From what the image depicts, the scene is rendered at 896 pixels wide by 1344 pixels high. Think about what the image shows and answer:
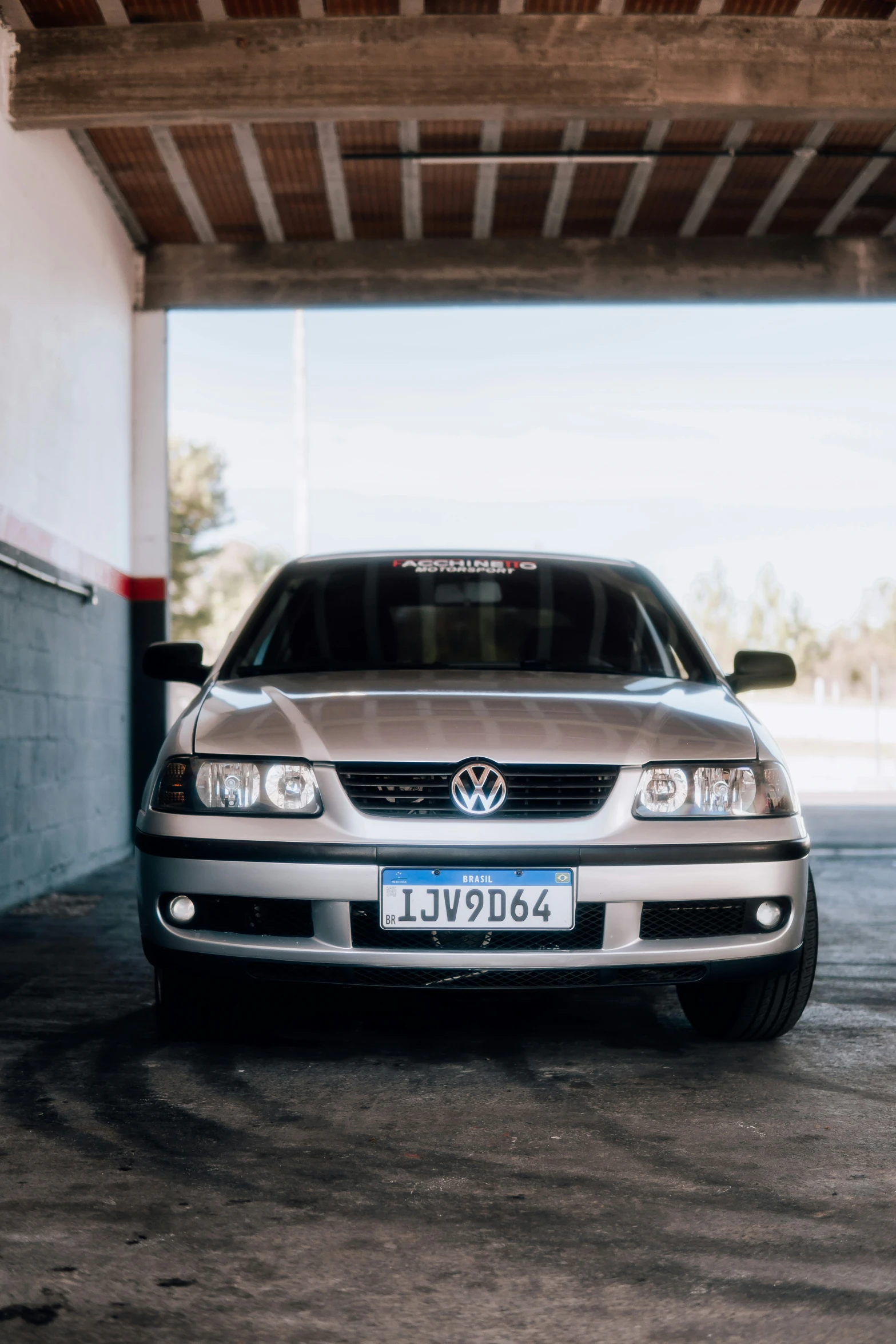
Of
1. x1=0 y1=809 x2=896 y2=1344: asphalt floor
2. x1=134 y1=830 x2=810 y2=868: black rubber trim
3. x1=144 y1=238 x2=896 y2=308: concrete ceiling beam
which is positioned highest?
x1=144 y1=238 x2=896 y2=308: concrete ceiling beam

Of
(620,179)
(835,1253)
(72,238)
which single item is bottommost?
(835,1253)

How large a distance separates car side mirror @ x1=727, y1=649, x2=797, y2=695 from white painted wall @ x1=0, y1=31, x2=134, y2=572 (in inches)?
155

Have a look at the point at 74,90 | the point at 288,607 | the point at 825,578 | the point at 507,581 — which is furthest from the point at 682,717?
the point at 825,578

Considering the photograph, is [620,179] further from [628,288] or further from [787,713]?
[787,713]

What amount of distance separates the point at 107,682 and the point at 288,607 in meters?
4.76

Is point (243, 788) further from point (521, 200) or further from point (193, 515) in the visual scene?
point (193, 515)

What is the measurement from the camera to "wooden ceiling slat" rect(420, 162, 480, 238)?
934 cm

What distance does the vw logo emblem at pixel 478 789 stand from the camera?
3.37 meters

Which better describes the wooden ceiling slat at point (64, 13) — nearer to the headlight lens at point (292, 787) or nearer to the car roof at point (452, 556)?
the car roof at point (452, 556)

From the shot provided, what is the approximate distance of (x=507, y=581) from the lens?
4867mm

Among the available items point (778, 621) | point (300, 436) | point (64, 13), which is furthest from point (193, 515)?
point (64, 13)

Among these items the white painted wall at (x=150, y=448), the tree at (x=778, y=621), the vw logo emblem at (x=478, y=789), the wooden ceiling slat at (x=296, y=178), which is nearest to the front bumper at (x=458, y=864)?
the vw logo emblem at (x=478, y=789)

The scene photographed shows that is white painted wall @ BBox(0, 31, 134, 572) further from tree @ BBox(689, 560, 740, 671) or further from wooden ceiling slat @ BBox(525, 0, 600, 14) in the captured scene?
tree @ BBox(689, 560, 740, 671)

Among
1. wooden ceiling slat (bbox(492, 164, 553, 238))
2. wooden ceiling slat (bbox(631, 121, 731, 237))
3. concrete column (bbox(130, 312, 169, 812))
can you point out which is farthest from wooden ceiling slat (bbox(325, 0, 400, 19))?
concrete column (bbox(130, 312, 169, 812))
